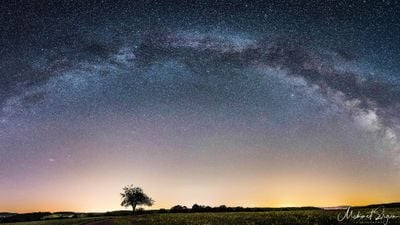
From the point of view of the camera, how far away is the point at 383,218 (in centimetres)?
2620

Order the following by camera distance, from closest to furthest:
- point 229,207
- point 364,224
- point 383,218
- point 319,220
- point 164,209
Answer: point 364,224 < point 383,218 < point 319,220 < point 229,207 < point 164,209

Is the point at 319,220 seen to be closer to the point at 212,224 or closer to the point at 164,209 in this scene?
the point at 212,224

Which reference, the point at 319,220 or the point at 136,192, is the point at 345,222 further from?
the point at 136,192

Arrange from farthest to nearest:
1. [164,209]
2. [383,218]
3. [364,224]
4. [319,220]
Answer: [164,209] < [319,220] < [383,218] < [364,224]

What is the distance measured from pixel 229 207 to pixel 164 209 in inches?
883

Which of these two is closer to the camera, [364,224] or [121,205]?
[364,224]

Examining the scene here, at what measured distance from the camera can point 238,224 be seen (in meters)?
30.9

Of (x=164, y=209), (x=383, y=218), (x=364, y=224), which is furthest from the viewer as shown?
(x=164, y=209)

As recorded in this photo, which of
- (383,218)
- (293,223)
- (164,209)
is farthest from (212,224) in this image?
(164,209)

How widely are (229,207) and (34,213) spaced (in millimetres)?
76326

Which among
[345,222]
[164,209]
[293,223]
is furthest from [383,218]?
[164,209]

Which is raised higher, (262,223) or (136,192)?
(136,192)

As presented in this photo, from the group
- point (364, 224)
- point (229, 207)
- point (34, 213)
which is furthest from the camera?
point (34, 213)

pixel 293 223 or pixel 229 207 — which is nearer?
pixel 293 223
